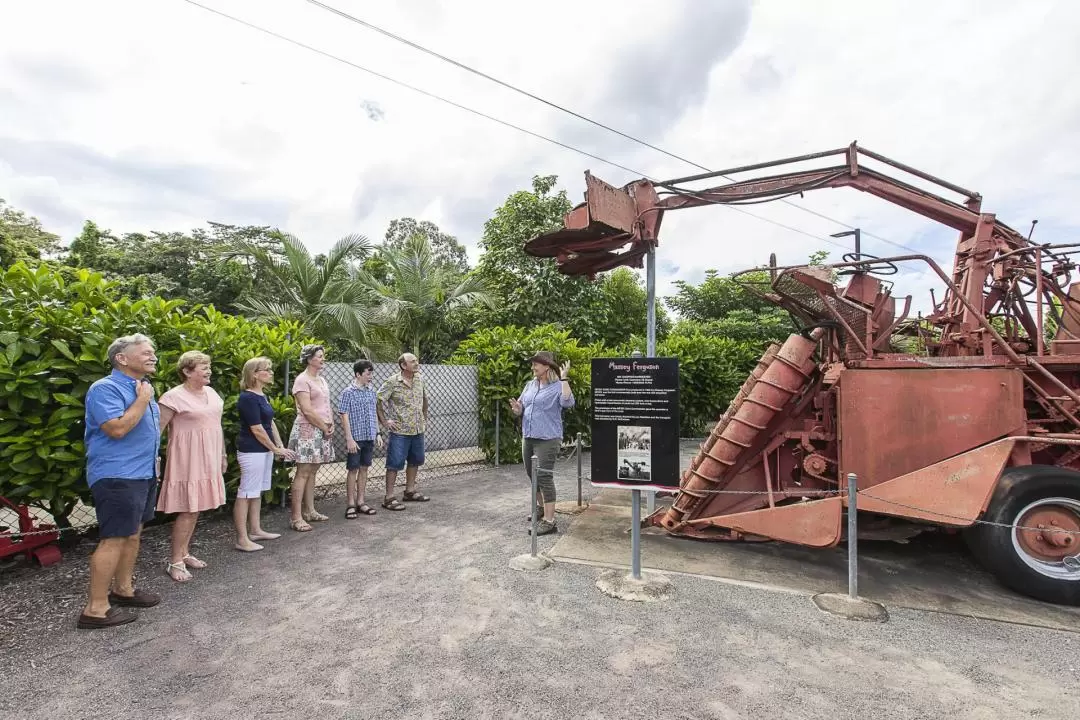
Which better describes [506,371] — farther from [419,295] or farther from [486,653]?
[486,653]

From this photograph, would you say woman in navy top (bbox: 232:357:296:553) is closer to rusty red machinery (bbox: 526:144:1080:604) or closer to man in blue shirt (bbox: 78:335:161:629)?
man in blue shirt (bbox: 78:335:161:629)

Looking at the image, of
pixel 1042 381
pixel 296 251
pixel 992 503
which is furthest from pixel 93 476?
pixel 296 251

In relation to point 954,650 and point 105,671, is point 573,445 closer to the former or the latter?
point 954,650

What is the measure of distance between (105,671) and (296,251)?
11119 mm

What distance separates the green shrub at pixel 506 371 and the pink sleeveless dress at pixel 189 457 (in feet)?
17.4

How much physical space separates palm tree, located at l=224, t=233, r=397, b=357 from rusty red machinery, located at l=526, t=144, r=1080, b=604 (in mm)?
8677

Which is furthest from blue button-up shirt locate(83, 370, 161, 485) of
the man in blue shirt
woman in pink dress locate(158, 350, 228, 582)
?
woman in pink dress locate(158, 350, 228, 582)

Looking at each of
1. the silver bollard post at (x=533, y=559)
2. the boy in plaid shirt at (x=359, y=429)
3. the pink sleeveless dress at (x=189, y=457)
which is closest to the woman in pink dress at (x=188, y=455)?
the pink sleeveless dress at (x=189, y=457)

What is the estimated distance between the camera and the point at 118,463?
3.11 metres

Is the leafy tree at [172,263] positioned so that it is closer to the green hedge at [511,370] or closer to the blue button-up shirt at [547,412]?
the green hedge at [511,370]

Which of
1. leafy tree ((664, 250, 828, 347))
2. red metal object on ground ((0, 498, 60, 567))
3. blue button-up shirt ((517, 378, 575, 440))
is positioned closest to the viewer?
red metal object on ground ((0, 498, 60, 567))

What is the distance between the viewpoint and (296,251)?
481 inches

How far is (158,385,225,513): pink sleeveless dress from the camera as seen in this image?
371 centimetres

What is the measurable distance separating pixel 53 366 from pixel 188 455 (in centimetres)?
122
